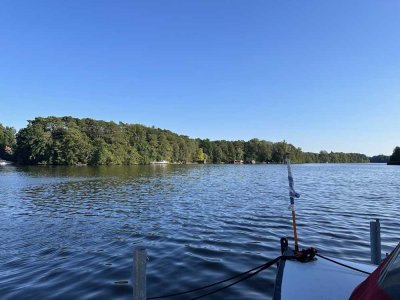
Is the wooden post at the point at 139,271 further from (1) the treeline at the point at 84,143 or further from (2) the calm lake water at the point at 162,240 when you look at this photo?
(1) the treeline at the point at 84,143

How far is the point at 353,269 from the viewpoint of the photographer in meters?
6.51

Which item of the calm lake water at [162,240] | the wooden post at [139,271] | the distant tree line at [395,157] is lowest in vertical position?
the calm lake water at [162,240]

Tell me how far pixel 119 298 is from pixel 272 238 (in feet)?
24.5

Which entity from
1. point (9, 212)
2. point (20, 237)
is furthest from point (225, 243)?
point (9, 212)

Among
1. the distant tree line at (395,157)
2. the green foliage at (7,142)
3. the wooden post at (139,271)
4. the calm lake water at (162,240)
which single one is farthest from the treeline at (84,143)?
→ the wooden post at (139,271)

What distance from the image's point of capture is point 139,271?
5.56 m

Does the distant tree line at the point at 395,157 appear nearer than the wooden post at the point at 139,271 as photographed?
No

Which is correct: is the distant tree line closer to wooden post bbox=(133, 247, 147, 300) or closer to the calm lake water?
the calm lake water

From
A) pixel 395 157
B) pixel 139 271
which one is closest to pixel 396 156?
pixel 395 157

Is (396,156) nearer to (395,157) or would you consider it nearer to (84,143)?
(395,157)

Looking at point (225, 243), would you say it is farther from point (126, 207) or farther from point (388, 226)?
point (126, 207)

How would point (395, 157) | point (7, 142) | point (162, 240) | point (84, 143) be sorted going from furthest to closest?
1. point (7, 142)
2. point (395, 157)
3. point (84, 143)
4. point (162, 240)

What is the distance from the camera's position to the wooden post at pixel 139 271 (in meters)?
5.49

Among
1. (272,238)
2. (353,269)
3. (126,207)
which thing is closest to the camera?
(353,269)
